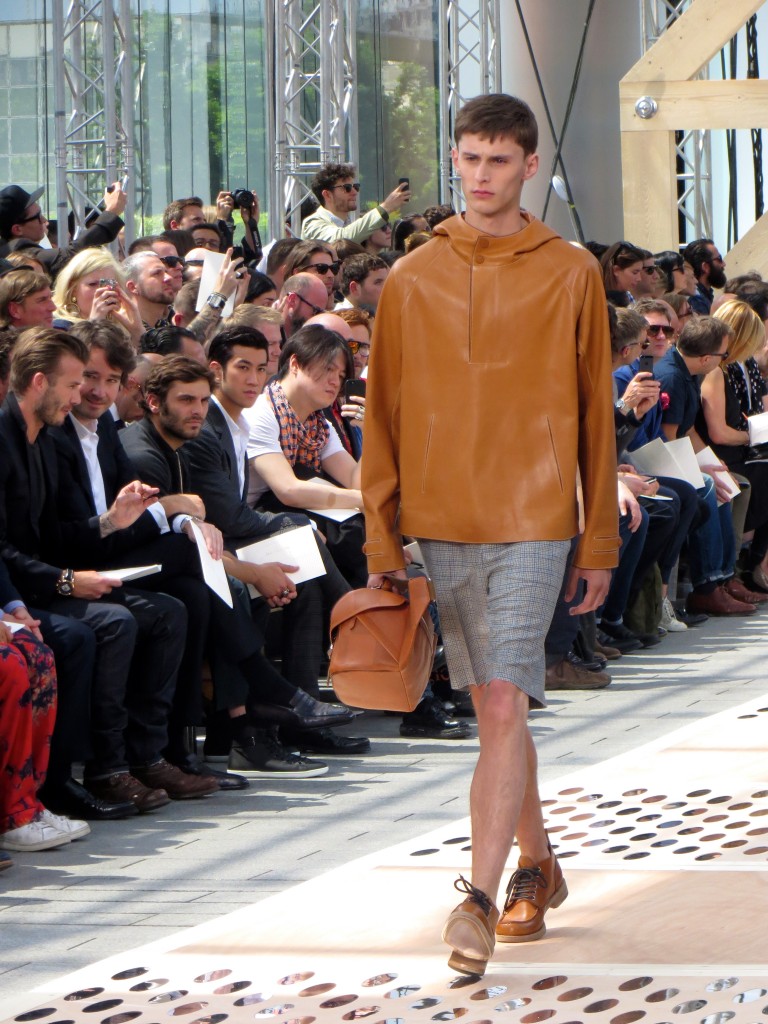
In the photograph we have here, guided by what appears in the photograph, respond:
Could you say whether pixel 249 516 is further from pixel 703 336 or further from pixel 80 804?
pixel 703 336

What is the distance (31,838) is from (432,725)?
1937mm

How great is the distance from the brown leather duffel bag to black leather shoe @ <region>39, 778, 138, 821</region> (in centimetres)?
168

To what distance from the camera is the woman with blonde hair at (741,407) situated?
921 cm

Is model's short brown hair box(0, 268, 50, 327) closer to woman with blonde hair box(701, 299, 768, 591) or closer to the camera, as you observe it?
woman with blonde hair box(701, 299, 768, 591)

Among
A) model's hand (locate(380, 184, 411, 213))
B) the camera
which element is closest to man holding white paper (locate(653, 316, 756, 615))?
model's hand (locate(380, 184, 411, 213))

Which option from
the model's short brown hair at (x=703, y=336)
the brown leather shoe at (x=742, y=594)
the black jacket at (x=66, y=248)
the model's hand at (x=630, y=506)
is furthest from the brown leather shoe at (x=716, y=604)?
the black jacket at (x=66, y=248)

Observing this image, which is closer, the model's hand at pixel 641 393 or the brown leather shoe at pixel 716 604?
the model's hand at pixel 641 393

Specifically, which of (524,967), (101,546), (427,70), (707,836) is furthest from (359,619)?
(427,70)

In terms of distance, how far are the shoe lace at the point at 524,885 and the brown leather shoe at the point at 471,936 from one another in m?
0.25

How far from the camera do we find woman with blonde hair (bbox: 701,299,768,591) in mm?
9211

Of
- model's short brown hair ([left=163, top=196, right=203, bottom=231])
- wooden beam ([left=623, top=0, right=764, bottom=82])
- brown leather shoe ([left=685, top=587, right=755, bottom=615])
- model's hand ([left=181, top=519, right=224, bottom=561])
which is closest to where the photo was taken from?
model's hand ([left=181, top=519, right=224, bottom=561])

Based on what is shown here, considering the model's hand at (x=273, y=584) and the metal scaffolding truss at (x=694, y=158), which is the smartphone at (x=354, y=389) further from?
the metal scaffolding truss at (x=694, y=158)

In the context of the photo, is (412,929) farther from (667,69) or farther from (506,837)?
(667,69)

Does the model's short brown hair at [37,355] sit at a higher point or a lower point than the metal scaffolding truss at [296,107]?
lower
